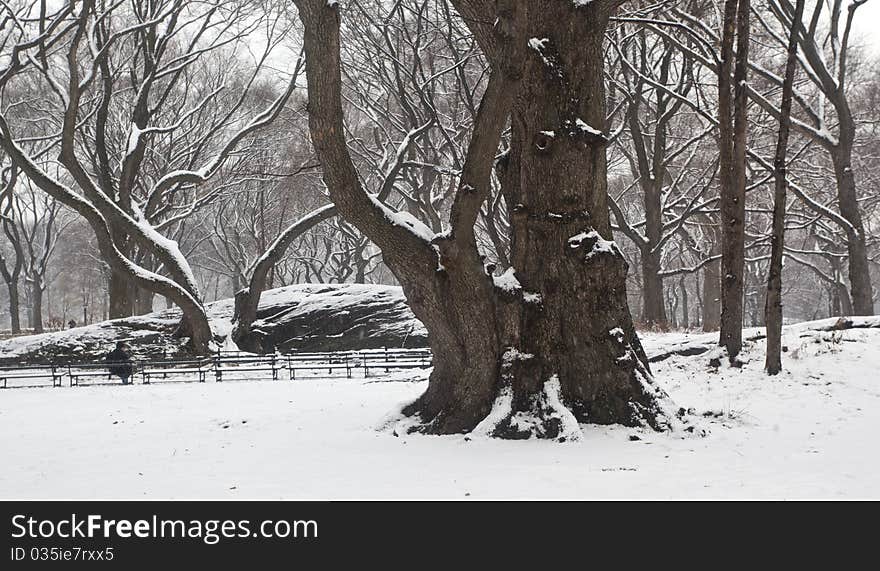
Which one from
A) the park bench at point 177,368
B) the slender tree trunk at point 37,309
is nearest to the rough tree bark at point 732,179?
the park bench at point 177,368

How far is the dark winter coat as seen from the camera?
14.8m

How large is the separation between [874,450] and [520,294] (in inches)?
140

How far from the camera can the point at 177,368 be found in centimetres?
1739

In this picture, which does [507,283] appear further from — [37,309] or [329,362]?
[37,309]

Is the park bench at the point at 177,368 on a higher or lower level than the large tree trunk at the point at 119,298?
lower

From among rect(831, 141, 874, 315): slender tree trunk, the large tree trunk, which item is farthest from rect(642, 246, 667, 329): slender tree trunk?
the large tree trunk

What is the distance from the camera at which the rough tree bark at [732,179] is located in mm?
10055

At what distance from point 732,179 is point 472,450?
6.27 metres

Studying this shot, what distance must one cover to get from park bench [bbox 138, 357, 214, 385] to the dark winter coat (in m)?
0.29

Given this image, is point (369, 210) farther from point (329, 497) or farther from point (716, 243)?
point (716, 243)

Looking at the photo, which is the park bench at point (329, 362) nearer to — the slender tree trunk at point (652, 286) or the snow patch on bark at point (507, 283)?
the slender tree trunk at point (652, 286)

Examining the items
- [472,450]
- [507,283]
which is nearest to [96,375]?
[507,283]

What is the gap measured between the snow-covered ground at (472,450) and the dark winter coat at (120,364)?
3727 millimetres
